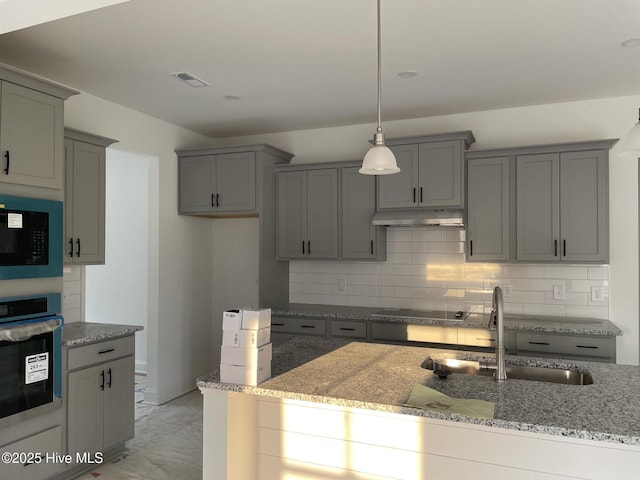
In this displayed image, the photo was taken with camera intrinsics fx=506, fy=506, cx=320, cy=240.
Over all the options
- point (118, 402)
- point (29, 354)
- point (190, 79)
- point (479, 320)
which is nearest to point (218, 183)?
point (190, 79)

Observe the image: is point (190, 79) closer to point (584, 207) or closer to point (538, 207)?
point (538, 207)

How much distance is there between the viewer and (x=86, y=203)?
12.5 ft

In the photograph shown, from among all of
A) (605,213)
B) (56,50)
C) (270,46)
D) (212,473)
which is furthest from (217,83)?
(605,213)

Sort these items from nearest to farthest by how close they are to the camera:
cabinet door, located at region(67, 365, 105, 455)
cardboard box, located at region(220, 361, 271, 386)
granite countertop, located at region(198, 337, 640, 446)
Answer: granite countertop, located at region(198, 337, 640, 446) → cardboard box, located at region(220, 361, 271, 386) → cabinet door, located at region(67, 365, 105, 455)

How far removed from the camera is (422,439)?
2.06 metres

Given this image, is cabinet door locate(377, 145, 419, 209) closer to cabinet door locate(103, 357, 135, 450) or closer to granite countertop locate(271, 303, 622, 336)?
granite countertop locate(271, 303, 622, 336)

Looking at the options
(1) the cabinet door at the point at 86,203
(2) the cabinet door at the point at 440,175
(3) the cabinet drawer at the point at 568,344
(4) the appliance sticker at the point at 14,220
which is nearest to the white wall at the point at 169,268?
(1) the cabinet door at the point at 86,203

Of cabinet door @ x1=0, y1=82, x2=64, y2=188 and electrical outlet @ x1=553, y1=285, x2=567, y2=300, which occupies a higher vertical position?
cabinet door @ x1=0, y1=82, x2=64, y2=188

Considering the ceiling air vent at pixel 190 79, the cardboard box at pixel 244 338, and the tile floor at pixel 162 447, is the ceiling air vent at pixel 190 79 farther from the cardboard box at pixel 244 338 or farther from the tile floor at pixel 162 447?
the tile floor at pixel 162 447

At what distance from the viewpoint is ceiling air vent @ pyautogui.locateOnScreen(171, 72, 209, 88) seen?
3697 mm

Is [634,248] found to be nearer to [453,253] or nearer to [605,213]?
[605,213]

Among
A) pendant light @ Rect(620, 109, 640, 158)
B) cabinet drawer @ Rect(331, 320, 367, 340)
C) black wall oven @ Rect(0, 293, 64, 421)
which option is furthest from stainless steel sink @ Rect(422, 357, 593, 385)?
black wall oven @ Rect(0, 293, 64, 421)

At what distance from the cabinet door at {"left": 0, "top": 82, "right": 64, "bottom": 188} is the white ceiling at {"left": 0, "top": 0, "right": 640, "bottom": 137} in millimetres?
409

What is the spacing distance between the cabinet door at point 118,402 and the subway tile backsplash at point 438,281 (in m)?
2.03
